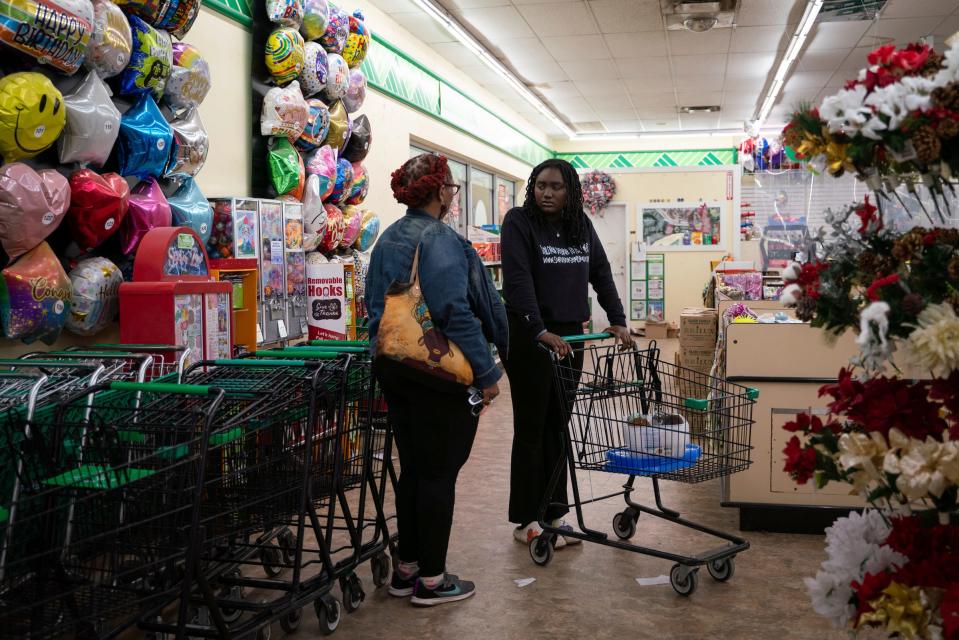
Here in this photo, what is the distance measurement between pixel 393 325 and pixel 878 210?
5.31ft

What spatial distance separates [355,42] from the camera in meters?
6.07

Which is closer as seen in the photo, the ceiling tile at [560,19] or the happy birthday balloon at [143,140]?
the happy birthday balloon at [143,140]

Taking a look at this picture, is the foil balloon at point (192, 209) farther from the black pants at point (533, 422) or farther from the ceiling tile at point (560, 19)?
the ceiling tile at point (560, 19)

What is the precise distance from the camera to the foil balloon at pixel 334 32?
5.73 m

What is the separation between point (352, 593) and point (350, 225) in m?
3.32

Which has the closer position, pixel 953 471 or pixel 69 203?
pixel 953 471

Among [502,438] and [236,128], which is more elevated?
[236,128]

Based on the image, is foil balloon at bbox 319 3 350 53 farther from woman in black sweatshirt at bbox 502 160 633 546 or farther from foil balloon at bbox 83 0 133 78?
woman in black sweatshirt at bbox 502 160 633 546

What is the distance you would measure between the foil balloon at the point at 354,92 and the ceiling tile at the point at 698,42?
3.84m

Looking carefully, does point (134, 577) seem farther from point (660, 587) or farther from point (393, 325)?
point (660, 587)

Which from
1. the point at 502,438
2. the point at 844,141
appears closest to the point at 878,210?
the point at 844,141

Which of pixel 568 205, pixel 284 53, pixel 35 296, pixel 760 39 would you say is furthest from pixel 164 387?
pixel 760 39

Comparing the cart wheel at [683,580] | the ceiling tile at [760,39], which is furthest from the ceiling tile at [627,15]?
the cart wheel at [683,580]

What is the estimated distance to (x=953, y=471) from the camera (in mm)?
1716
